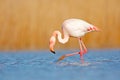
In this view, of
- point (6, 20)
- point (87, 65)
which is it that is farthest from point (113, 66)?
point (6, 20)

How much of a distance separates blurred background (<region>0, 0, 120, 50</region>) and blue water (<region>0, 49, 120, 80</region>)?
149 centimetres

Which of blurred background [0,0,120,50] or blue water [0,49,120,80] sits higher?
blurred background [0,0,120,50]

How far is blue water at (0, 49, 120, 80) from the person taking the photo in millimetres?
7838

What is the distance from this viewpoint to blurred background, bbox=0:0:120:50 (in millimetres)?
13141

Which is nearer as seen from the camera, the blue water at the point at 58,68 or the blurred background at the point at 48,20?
the blue water at the point at 58,68

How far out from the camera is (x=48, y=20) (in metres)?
13.3

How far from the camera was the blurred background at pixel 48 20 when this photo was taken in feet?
43.1

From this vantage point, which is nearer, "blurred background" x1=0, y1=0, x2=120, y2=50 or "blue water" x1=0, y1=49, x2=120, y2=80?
"blue water" x1=0, y1=49, x2=120, y2=80

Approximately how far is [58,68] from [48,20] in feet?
15.1

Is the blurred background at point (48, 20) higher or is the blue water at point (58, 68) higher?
the blurred background at point (48, 20)

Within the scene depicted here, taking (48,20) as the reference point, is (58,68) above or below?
below

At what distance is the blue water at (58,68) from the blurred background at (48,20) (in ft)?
4.89

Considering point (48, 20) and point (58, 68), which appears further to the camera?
point (48, 20)

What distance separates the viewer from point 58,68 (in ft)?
29.1
